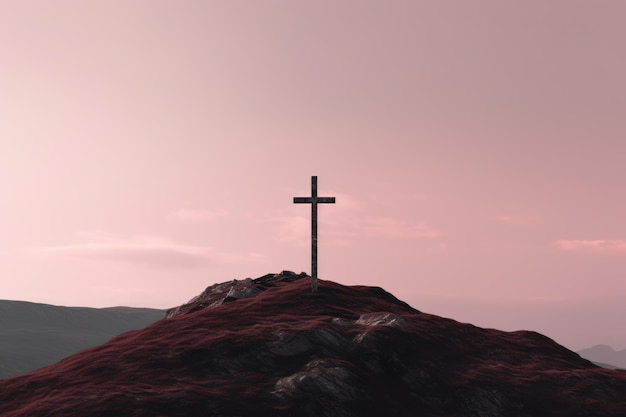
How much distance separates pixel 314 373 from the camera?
55719 millimetres

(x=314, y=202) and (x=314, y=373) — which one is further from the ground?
(x=314, y=202)

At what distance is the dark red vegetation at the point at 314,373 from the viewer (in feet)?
174

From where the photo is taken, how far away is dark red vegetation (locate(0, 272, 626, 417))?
53.2 m

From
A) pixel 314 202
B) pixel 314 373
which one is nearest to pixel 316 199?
pixel 314 202

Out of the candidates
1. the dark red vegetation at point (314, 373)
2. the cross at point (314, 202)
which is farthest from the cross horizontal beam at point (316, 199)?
the dark red vegetation at point (314, 373)

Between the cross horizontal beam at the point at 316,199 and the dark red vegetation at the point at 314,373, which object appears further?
the cross horizontal beam at the point at 316,199

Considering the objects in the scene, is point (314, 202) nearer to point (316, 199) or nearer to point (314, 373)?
point (316, 199)

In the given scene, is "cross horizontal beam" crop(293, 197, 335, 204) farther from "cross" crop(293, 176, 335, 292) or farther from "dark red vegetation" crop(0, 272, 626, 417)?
"dark red vegetation" crop(0, 272, 626, 417)

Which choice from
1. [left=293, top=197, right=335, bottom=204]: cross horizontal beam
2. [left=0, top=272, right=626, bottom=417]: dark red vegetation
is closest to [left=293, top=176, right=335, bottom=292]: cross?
[left=293, top=197, right=335, bottom=204]: cross horizontal beam

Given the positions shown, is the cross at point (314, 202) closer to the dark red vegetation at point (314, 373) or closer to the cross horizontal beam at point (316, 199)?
the cross horizontal beam at point (316, 199)

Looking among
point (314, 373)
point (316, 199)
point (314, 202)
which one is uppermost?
point (316, 199)

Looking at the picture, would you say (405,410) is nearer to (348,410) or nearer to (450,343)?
(348,410)

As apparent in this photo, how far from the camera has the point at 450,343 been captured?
6581 centimetres

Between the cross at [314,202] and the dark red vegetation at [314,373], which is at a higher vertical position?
the cross at [314,202]
